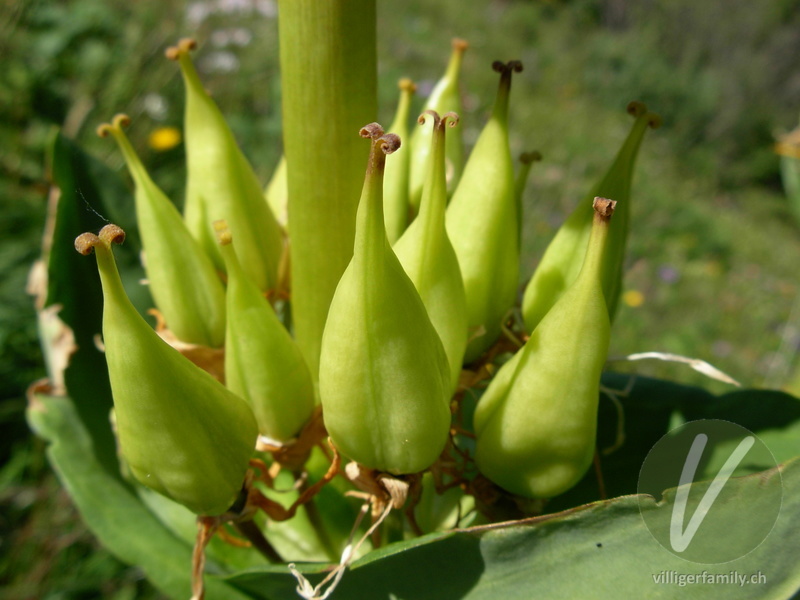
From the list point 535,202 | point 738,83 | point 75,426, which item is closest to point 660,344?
point 535,202

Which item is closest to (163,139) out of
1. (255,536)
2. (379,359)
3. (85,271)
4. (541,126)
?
(85,271)

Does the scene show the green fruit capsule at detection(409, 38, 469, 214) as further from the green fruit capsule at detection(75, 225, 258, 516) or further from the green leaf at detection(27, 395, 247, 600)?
the green leaf at detection(27, 395, 247, 600)

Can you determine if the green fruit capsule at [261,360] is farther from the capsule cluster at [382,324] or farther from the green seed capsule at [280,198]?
the green seed capsule at [280,198]

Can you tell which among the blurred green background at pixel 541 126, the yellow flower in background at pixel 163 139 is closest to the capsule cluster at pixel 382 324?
the blurred green background at pixel 541 126

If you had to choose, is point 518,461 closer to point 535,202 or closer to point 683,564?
point 683,564

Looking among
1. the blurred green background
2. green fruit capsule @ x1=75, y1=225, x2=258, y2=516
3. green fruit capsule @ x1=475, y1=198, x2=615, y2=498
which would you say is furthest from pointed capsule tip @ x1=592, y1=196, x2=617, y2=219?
the blurred green background
